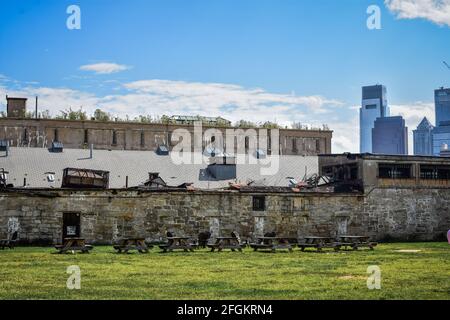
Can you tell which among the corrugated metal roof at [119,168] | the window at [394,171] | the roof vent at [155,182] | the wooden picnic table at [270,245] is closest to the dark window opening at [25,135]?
the corrugated metal roof at [119,168]

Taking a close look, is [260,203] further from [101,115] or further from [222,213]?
[101,115]

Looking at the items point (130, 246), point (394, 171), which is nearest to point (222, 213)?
point (130, 246)

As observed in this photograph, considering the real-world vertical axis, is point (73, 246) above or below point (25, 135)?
below

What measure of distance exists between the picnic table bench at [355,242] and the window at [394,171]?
9965 mm

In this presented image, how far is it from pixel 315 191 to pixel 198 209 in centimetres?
797

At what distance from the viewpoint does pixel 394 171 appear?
4509 centimetres

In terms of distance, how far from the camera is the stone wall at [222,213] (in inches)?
1425

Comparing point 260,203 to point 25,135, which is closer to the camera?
point 260,203

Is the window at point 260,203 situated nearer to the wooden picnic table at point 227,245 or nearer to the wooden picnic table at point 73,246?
the wooden picnic table at point 227,245

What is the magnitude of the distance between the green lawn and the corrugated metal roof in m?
18.5

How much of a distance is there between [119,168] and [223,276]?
99.1 feet

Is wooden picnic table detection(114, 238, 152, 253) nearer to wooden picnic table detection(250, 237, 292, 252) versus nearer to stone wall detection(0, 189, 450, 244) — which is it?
wooden picnic table detection(250, 237, 292, 252)
